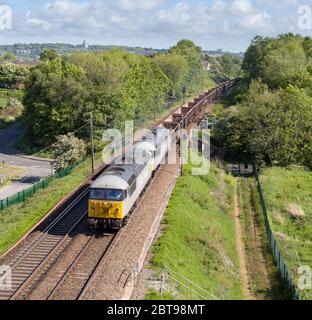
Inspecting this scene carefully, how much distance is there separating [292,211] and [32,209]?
20.5m

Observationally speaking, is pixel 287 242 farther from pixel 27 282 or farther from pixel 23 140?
pixel 23 140

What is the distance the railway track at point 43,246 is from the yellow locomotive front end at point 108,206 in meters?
Result: 2.40

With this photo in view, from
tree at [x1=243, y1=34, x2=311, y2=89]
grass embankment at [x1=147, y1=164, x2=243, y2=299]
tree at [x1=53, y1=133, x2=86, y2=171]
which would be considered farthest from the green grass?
grass embankment at [x1=147, y1=164, x2=243, y2=299]

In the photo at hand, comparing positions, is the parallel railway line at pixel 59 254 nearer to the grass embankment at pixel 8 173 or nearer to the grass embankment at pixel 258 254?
the grass embankment at pixel 258 254

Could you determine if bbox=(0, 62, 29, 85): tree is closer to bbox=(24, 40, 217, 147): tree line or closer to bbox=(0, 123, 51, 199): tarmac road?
bbox=(0, 123, 51, 199): tarmac road

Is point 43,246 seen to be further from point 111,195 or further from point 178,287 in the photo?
point 178,287

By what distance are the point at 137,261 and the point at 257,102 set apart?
37.8m

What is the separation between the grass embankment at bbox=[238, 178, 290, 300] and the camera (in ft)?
85.5

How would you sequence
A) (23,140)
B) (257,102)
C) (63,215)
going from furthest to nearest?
(23,140) < (257,102) < (63,215)

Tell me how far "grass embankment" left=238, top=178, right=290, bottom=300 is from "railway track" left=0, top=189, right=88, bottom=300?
11.4 metres

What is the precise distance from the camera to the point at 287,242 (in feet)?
104

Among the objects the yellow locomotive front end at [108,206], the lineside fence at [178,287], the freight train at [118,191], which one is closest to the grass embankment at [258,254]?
the lineside fence at [178,287]

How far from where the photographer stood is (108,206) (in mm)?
26141
